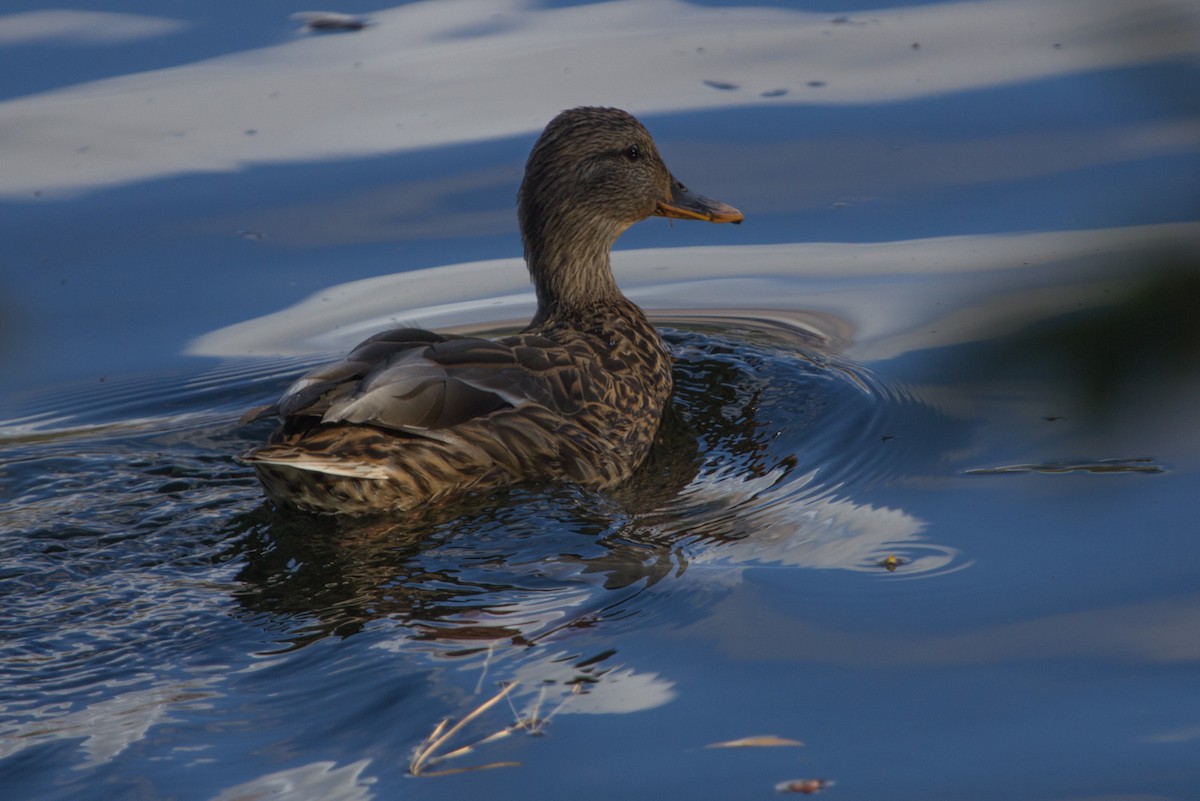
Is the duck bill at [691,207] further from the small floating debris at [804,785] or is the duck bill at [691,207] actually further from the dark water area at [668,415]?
the small floating debris at [804,785]

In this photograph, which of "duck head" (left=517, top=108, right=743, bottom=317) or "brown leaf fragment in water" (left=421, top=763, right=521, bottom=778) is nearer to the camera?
"brown leaf fragment in water" (left=421, top=763, right=521, bottom=778)

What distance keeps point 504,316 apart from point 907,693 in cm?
438

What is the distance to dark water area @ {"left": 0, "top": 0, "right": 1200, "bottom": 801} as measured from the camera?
3678 mm

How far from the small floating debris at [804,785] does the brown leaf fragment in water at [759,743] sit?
175mm

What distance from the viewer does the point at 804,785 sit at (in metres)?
3.65

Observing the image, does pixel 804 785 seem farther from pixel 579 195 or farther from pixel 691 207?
pixel 691 207

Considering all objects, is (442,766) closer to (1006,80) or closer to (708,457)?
(708,457)

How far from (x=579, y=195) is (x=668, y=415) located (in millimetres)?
1162

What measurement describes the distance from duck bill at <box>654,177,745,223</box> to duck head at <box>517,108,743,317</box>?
229mm

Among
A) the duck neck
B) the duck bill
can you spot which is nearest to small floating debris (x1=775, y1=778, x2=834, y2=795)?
the duck neck

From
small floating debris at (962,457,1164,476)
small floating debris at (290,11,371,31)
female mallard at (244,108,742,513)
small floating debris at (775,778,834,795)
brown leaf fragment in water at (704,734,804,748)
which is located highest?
small floating debris at (290,11,371,31)

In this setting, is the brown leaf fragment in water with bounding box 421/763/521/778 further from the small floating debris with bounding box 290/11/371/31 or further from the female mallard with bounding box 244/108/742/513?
the small floating debris with bounding box 290/11/371/31

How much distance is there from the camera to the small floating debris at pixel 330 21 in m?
10.6

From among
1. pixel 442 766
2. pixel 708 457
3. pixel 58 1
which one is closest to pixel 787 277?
pixel 708 457
